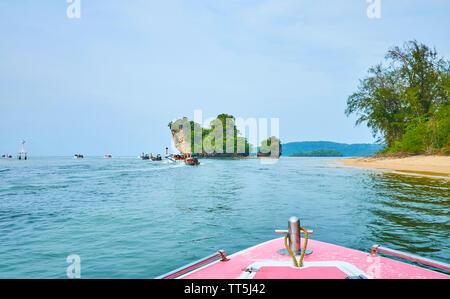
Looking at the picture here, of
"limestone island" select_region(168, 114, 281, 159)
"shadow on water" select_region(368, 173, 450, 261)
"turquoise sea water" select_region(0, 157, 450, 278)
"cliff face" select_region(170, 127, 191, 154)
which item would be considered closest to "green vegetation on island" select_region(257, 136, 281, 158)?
"limestone island" select_region(168, 114, 281, 159)

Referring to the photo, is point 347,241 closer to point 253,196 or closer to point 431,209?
point 431,209

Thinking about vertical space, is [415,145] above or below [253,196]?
above

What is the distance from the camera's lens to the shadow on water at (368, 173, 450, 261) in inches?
277

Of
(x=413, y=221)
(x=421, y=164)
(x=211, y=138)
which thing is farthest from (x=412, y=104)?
(x=211, y=138)

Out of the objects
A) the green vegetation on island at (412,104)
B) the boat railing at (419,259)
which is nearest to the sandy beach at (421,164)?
the green vegetation on island at (412,104)

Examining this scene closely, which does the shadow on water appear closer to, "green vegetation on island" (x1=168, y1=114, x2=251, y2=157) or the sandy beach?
the sandy beach

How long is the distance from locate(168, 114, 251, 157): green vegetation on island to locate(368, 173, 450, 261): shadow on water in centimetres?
11530

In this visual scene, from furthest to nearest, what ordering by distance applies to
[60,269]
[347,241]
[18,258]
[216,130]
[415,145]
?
[216,130] → [415,145] → [347,241] → [18,258] → [60,269]
